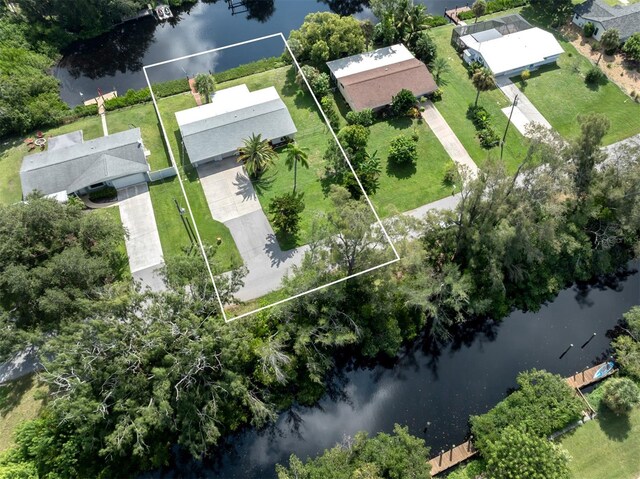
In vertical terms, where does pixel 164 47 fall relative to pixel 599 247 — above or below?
above

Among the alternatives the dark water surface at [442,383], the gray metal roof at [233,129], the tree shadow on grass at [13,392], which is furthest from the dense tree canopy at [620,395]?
the tree shadow on grass at [13,392]

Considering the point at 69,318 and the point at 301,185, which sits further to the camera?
the point at 301,185

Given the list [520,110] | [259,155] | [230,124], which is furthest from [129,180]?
[520,110]

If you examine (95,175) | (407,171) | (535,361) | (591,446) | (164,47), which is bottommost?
(591,446)

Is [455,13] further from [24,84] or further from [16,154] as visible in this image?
[16,154]

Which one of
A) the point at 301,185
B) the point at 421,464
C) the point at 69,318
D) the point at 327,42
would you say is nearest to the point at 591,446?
the point at 421,464

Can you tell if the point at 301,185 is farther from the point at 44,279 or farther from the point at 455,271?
the point at 44,279

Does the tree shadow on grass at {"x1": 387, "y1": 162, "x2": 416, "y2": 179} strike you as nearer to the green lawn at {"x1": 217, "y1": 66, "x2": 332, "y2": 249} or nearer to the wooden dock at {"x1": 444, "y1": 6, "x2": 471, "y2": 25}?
the green lawn at {"x1": 217, "y1": 66, "x2": 332, "y2": 249}
